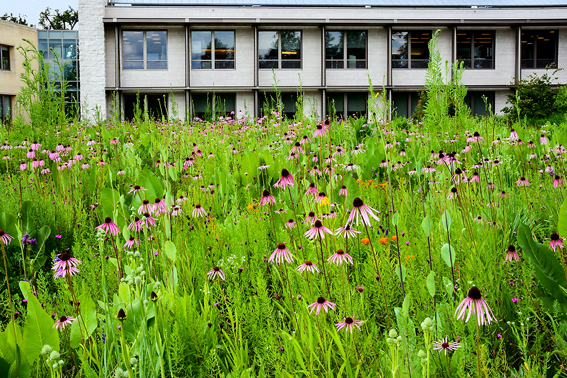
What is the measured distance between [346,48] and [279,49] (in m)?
3.05

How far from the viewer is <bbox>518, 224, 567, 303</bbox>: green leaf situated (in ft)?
5.16

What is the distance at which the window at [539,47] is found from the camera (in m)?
20.0

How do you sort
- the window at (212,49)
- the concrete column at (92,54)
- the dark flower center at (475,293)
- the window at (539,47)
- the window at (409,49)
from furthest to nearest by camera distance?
the window at (539,47), the window at (409,49), the window at (212,49), the concrete column at (92,54), the dark flower center at (475,293)

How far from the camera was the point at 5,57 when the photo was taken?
26281 millimetres

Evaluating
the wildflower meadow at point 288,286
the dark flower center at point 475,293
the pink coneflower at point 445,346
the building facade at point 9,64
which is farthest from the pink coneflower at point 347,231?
the building facade at point 9,64

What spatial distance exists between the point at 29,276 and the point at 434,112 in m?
3.99

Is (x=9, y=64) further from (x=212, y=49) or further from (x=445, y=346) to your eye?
(x=445, y=346)

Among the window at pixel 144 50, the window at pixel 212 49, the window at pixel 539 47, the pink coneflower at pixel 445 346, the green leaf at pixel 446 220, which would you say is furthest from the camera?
the window at pixel 539 47

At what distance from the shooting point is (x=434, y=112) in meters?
4.56

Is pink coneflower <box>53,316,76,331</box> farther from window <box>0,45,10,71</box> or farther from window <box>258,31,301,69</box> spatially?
window <box>0,45,10,71</box>

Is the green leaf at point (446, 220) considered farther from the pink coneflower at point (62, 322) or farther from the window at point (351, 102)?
the window at point (351, 102)

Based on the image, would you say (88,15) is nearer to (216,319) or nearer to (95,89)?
(95,89)

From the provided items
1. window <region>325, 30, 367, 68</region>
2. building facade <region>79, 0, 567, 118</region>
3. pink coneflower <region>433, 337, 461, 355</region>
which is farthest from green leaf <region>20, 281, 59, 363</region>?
window <region>325, 30, 367, 68</region>

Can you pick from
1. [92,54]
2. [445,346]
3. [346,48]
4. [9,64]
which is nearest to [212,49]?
[92,54]
